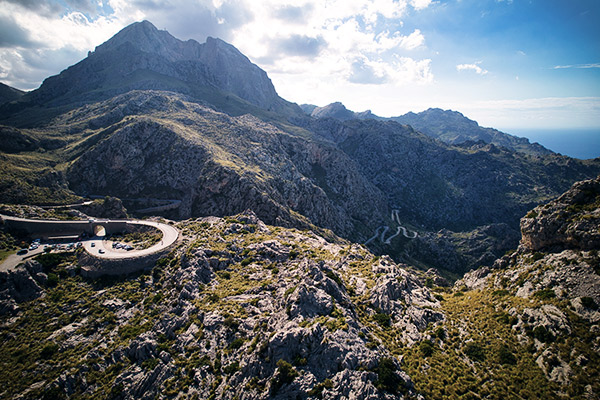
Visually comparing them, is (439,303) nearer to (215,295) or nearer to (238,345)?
(238,345)

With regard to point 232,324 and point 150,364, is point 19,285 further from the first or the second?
point 232,324

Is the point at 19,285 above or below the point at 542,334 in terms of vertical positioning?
below

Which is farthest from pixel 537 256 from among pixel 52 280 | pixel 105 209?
pixel 105 209

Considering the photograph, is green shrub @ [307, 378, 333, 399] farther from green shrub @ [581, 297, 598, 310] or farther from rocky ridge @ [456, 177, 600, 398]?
green shrub @ [581, 297, 598, 310]

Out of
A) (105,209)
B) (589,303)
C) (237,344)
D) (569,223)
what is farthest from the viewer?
(105,209)

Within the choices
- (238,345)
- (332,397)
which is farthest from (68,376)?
(332,397)

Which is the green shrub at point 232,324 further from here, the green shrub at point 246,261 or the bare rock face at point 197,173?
the bare rock face at point 197,173
